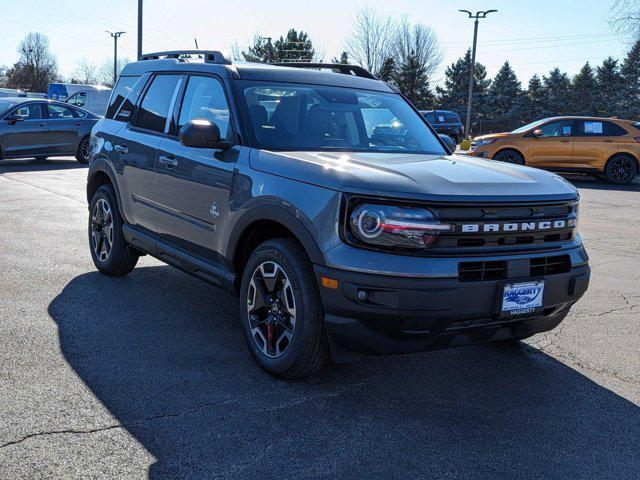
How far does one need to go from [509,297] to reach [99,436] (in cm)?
209

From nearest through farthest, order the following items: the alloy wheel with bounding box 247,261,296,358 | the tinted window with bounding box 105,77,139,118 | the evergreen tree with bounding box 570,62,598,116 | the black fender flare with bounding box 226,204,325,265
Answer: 1. the black fender flare with bounding box 226,204,325,265
2. the alloy wheel with bounding box 247,261,296,358
3. the tinted window with bounding box 105,77,139,118
4. the evergreen tree with bounding box 570,62,598,116

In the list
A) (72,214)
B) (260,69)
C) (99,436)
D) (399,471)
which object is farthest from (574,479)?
(72,214)

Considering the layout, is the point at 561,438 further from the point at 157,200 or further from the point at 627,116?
the point at 627,116

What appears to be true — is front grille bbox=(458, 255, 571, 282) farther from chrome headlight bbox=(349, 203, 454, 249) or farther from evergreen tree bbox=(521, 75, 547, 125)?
evergreen tree bbox=(521, 75, 547, 125)

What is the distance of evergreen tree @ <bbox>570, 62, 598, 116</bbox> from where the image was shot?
64875mm

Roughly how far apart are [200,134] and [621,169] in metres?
15.9

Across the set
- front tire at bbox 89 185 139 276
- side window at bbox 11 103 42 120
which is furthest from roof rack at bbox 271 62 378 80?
side window at bbox 11 103 42 120

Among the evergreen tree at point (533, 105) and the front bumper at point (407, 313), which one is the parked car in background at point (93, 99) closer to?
the front bumper at point (407, 313)

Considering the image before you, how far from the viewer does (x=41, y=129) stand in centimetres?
1725

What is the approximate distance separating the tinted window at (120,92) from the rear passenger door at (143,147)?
0.98 ft

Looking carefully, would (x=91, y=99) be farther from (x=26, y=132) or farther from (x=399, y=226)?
(x=399, y=226)

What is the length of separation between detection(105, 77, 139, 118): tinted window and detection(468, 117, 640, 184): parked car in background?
42.3 ft

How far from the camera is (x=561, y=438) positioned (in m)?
3.48

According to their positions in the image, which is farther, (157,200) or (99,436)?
(157,200)
